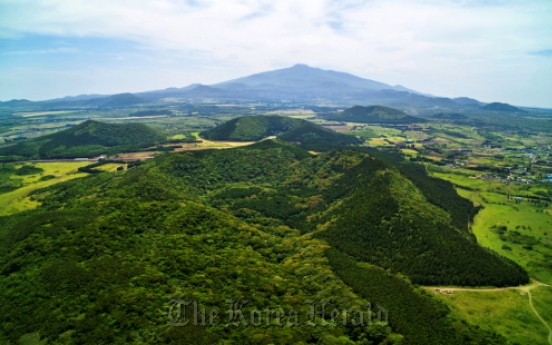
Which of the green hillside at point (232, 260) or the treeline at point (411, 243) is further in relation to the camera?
the treeline at point (411, 243)

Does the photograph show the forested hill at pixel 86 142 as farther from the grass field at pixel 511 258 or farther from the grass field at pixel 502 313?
the grass field at pixel 502 313

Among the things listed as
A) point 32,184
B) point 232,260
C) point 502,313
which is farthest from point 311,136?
point 502,313

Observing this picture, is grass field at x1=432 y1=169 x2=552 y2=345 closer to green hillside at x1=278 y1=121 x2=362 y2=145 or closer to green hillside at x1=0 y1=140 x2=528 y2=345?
green hillside at x1=0 y1=140 x2=528 y2=345

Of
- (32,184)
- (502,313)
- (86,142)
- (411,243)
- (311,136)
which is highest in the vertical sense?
(311,136)

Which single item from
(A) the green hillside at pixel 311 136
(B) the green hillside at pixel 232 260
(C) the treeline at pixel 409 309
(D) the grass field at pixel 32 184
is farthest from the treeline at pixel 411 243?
(A) the green hillside at pixel 311 136

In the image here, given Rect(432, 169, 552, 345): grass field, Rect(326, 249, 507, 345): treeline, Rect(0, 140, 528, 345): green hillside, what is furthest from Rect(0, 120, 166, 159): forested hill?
Rect(432, 169, 552, 345): grass field

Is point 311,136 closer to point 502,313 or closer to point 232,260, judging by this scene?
point 232,260

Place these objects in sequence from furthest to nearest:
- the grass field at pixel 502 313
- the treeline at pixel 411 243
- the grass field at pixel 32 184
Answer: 1. the grass field at pixel 32 184
2. the treeline at pixel 411 243
3. the grass field at pixel 502 313
